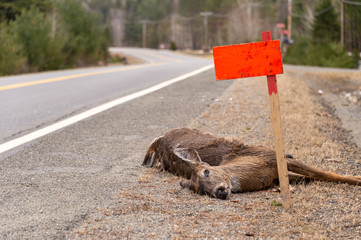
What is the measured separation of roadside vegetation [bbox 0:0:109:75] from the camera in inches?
959

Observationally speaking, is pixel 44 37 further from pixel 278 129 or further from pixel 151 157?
pixel 278 129

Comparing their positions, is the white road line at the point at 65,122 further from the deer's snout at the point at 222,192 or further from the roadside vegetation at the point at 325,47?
the roadside vegetation at the point at 325,47

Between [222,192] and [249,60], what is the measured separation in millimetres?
1120

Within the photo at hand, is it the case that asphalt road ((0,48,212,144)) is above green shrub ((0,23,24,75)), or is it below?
below

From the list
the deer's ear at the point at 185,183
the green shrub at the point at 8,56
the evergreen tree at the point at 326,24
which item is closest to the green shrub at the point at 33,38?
the green shrub at the point at 8,56

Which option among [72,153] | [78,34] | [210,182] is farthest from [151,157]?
[78,34]

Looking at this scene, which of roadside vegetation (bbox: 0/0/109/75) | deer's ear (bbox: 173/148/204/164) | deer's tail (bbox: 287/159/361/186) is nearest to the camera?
deer's tail (bbox: 287/159/361/186)

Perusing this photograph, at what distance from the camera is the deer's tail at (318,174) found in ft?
15.3

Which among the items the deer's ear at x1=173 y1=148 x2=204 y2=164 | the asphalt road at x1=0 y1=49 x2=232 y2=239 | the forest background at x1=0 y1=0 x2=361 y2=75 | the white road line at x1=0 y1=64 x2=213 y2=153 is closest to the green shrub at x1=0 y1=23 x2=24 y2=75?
the forest background at x1=0 y1=0 x2=361 y2=75

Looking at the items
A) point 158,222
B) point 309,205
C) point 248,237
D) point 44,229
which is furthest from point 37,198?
point 309,205

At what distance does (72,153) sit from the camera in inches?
238

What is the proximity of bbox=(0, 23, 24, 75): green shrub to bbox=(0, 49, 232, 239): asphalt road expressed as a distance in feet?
37.8

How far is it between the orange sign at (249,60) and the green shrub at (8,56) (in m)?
20.2

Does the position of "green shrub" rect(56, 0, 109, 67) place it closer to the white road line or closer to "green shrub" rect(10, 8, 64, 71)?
"green shrub" rect(10, 8, 64, 71)
